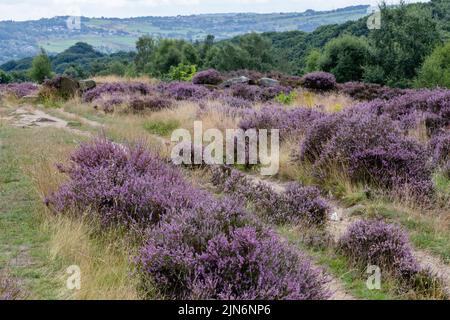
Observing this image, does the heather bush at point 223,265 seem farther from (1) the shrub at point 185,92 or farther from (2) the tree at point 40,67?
(2) the tree at point 40,67

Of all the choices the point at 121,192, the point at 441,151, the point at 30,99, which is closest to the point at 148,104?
the point at 30,99

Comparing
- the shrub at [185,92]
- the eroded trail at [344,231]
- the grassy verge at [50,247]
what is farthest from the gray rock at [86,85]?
the eroded trail at [344,231]

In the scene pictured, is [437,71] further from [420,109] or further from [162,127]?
[162,127]

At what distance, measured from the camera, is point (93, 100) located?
18703mm

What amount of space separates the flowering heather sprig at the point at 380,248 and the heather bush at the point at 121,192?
1.76 metres

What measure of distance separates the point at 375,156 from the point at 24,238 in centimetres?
519

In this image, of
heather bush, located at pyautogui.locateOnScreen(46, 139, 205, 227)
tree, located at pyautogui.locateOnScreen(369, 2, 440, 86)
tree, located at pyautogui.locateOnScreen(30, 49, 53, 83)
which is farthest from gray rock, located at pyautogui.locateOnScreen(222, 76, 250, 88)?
tree, located at pyautogui.locateOnScreen(30, 49, 53, 83)

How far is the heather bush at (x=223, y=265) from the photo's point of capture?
11.2 feet

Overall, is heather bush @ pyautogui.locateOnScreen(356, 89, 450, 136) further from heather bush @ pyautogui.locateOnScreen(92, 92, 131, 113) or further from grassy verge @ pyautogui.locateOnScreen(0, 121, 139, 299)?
heather bush @ pyautogui.locateOnScreen(92, 92, 131, 113)

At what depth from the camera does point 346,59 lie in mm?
33500

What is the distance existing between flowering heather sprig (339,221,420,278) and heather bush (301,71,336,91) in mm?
18548

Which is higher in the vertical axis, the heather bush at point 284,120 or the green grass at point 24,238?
the heather bush at point 284,120
